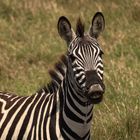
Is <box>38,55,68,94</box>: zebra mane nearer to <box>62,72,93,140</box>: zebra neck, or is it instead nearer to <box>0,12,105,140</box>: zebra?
<box>0,12,105,140</box>: zebra

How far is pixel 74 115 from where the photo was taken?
19.4ft

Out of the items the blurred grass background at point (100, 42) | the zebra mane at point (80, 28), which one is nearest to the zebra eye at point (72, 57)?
the zebra mane at point (80, 28)

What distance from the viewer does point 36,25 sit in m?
14.1

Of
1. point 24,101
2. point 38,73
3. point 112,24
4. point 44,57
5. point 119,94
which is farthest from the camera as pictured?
point 112,24

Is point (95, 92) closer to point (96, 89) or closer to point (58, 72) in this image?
point (96, 89)

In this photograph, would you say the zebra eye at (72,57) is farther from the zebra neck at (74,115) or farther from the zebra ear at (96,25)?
the zebra ear at (96,25)

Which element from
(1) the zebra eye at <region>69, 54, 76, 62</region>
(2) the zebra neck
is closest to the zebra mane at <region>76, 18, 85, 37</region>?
(1) the zebra eye at <region>69, 54, 76, 62</region>

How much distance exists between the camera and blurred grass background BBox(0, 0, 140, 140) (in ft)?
25.2

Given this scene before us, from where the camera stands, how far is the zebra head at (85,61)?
5387 mm

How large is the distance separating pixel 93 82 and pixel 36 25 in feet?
29.3

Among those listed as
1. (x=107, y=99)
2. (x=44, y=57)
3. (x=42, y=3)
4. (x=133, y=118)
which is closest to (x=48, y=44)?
(x=44, y=57)

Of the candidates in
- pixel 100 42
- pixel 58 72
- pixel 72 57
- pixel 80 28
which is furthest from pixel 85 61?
pixel 100 42

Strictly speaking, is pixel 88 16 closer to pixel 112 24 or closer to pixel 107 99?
pixel 112 24

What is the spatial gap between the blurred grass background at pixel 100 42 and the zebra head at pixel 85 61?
194 centimetres
